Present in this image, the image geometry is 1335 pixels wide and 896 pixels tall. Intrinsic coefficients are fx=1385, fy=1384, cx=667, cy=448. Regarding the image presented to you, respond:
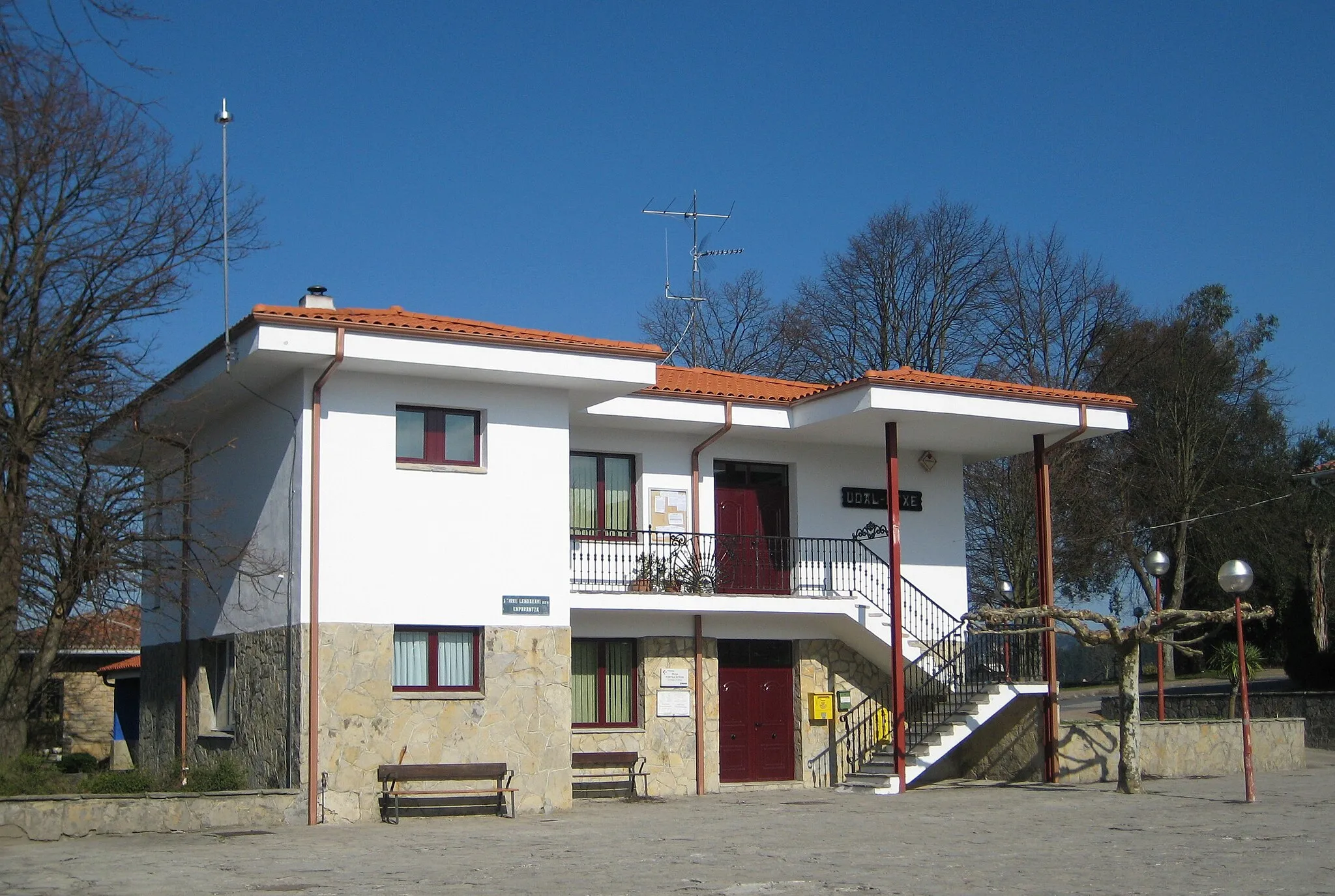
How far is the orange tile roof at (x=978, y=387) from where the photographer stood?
1952cm

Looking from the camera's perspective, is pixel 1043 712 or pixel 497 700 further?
pixel 1043 712

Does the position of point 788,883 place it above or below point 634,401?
below

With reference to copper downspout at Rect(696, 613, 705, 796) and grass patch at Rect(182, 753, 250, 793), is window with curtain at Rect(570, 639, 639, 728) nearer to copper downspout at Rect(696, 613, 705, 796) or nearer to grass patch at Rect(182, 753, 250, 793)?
copper downspout at Rect(696, 613, 705, 796)

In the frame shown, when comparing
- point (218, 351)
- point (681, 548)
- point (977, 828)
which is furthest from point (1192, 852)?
point (218, 351)

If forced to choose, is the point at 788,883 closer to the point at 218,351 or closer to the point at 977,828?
the point at 977,828

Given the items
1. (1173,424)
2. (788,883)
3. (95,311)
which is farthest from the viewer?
(1173,424)

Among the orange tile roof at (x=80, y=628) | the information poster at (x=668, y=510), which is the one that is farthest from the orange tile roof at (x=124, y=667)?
the information poster at (x=668, y=510)

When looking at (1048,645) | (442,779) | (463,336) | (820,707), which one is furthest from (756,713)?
(463,336)

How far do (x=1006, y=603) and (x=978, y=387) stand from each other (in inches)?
365

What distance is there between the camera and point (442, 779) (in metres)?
16.7

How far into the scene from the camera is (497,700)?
17.4 m

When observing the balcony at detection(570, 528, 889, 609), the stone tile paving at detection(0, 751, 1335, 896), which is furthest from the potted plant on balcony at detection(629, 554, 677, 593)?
the stone tile paving at detection(0, 751, 1335, 896)

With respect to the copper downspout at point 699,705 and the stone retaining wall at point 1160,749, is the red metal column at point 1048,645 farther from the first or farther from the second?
the copper downspout at point 699,705

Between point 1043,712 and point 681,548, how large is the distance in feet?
19.8
